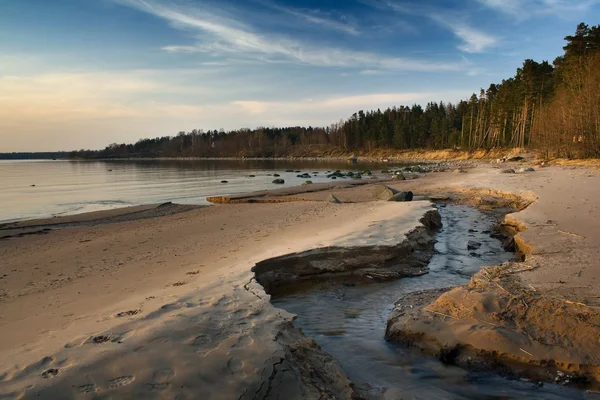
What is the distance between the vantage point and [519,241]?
9320 mm

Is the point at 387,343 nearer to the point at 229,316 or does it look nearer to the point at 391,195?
the point at 229,316

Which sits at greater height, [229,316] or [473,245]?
[229,316]

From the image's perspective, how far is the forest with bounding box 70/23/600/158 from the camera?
32656 mm

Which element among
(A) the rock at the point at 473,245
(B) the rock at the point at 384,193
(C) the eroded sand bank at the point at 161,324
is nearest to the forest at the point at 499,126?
(B) the rock at the point at 384,193

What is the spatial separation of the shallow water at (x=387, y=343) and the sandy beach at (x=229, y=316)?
264 millimetres

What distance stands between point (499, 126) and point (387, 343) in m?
70.2

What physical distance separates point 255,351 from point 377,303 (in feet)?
11.6

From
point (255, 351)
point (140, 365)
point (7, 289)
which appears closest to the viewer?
point (140, 365)

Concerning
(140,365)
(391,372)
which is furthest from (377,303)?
(140,365)

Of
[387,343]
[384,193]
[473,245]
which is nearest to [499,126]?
[384,193]

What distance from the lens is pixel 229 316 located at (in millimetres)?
5070

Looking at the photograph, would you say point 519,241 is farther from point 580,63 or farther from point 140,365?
point 580,63

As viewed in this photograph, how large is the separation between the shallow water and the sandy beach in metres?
0.26

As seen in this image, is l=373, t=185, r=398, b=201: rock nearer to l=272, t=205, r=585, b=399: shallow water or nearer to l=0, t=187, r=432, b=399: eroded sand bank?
l=0, t=187, r=432, b=399: eroded sand bank
